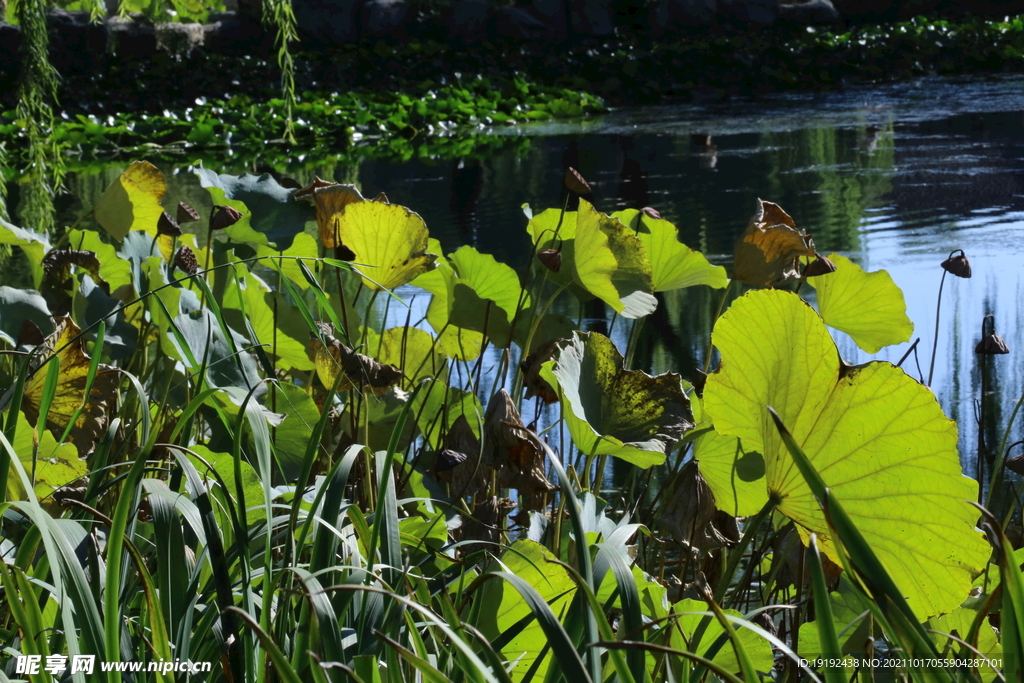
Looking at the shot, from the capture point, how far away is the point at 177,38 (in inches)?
424

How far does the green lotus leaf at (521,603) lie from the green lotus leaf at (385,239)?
46 cm

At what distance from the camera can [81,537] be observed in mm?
808

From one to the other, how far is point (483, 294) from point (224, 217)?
332 mm

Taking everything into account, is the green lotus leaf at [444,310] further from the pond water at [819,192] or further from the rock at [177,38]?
the rock at [177,38]

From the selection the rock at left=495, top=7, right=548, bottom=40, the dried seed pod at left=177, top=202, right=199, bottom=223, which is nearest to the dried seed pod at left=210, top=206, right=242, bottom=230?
the dried seed pod at left=177, top=202, right=199, bottom=223

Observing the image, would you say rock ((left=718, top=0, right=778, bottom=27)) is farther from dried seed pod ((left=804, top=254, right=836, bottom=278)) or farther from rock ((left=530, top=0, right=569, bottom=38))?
dried seed pod ((left=804, top=254, right=836, bottom=278))

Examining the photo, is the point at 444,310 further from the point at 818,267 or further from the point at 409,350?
the point at 818,267

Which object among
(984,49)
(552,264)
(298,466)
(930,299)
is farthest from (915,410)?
(984,49)

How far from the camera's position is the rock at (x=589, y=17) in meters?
13.0

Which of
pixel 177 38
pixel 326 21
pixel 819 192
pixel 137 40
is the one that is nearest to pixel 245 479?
pixel 819 192

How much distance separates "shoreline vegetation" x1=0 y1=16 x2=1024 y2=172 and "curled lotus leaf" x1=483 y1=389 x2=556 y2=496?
19.8 feet

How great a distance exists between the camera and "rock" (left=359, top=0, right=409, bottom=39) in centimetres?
1274

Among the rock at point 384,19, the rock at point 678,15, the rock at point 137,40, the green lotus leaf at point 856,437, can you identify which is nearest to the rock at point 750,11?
the rock at point 678,15

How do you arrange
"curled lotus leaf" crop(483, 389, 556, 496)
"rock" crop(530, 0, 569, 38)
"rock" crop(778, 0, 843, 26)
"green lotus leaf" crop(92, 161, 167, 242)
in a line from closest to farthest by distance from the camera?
1. "curled lotus leaf" crop(483, 389, 556, 496)
2. "green lotus leaf" crop(92, 161, 167, 242)
3. "rock" crop(530, 0, 569, 38)
4. "rock" crop(778, 0, 843, 26)
